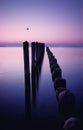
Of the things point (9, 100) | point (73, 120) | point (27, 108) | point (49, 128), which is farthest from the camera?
point (9, 100)

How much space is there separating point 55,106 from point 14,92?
2.36 metres

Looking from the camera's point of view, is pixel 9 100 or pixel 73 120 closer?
pixel 73 120

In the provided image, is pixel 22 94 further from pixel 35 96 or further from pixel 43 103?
pixel 43 103

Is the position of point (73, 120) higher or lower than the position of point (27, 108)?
higher

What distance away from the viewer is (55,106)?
5.64 m

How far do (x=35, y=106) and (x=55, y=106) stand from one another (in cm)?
58

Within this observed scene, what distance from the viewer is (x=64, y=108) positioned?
4207mm

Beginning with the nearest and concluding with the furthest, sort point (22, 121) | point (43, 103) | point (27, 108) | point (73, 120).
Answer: point (73, 120)
point (22, 121)
point (27, 108)
point (43, 103)

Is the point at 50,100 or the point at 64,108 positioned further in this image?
the point at 50,100

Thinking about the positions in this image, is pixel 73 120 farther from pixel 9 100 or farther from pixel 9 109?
pixel 9 100

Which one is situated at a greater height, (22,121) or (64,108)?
(64,108)

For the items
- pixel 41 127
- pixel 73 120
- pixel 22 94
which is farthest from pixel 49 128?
pixel 22 94

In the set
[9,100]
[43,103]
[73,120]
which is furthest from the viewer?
[9,100]

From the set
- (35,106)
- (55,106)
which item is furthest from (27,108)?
(55,106)
